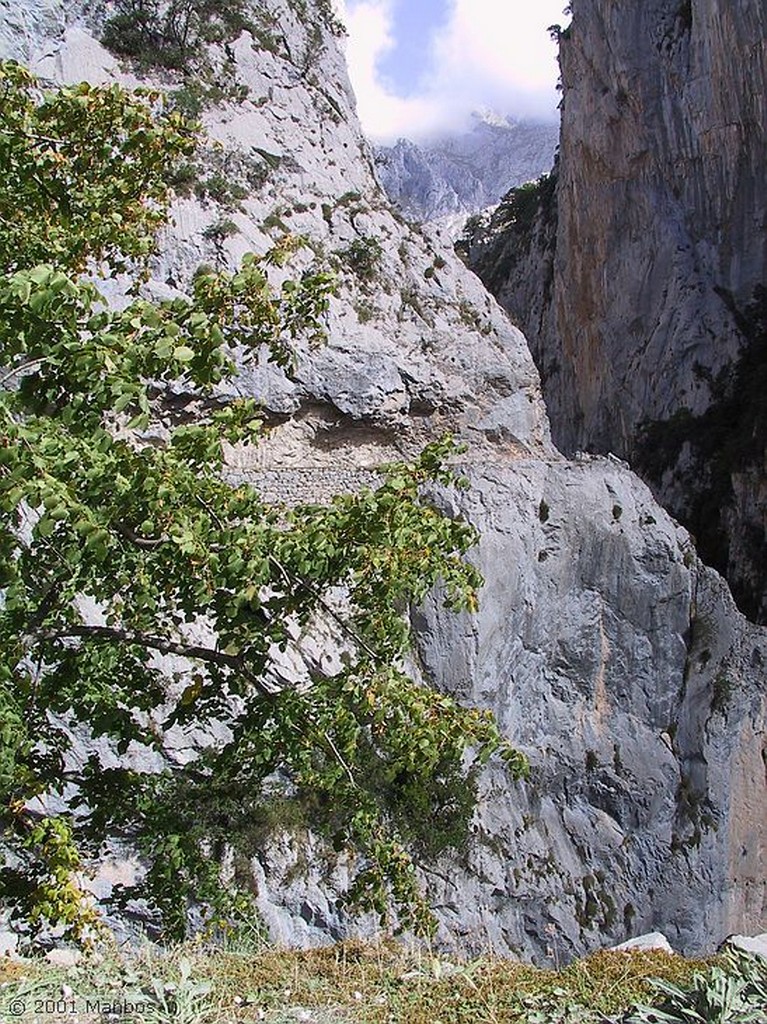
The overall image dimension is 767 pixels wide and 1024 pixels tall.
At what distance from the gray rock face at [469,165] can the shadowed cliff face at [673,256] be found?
2358 inches

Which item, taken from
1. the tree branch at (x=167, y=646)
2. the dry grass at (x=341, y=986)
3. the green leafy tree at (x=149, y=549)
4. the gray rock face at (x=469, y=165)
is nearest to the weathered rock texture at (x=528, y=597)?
the dry grass at (x=341, y=986)

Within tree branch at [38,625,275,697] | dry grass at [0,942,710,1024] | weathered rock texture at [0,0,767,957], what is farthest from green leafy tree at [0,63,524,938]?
weathered rock texture at [0,0,767,957]

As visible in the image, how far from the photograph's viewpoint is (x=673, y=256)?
34781 mm

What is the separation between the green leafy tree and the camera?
4207 millimetres

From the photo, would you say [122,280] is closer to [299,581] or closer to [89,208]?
[89,208]

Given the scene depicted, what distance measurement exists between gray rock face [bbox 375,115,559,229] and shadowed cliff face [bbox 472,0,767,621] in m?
59.9

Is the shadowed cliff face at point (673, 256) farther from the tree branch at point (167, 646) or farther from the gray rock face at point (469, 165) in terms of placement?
the gray rock face at point (469, 165)

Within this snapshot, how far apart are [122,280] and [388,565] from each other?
1232 cm

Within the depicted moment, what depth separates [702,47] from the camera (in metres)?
31.6

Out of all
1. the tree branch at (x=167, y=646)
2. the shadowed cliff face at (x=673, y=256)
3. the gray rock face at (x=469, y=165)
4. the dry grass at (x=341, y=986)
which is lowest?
the dry grass at (x=341, y=986)

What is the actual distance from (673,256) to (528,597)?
22733mm

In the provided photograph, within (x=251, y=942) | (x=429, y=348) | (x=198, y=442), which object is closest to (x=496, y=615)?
(x=429, y=348)

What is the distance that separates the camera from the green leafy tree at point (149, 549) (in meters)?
4.21

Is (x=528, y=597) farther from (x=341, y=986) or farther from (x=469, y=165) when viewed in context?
(x=469, y=165)
